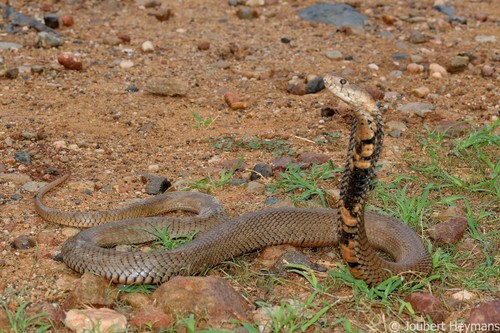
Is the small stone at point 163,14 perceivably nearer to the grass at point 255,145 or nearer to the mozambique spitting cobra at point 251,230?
the grass at point 255,145

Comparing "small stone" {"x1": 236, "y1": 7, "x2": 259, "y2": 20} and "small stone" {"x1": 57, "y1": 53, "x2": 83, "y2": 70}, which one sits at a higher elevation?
"small stone" {"x1": 236, "y1": 7, "x2": 259, "y2": 20}

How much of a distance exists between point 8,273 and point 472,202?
3303 millimetres

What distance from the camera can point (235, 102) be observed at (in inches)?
285

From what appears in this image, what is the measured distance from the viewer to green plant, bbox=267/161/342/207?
5.57m

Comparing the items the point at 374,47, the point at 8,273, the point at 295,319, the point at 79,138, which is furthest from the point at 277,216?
the point at 374,47

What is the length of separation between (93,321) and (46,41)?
16.9 ft

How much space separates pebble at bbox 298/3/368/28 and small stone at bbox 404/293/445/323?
5.72 metres

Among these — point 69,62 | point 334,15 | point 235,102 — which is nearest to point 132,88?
point 69,62

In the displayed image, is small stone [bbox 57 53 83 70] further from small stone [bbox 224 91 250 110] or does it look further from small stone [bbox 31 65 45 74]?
small stone [bbox 224 91 250 110]

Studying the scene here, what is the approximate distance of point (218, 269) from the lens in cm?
468

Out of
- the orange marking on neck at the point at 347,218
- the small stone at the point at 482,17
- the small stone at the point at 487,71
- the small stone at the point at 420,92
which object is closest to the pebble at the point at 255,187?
the orange marking on neck at the point at 347,218

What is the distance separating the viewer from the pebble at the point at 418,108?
7109mm

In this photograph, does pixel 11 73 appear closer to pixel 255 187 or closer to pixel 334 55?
pixel 255 187

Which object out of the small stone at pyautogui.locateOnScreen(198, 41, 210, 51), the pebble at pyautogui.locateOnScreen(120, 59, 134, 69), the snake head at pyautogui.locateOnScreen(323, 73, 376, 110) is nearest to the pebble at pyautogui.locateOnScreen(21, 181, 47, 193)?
the pebble at pyautogui.locateOnScreen(120, 59, 134, 69)
